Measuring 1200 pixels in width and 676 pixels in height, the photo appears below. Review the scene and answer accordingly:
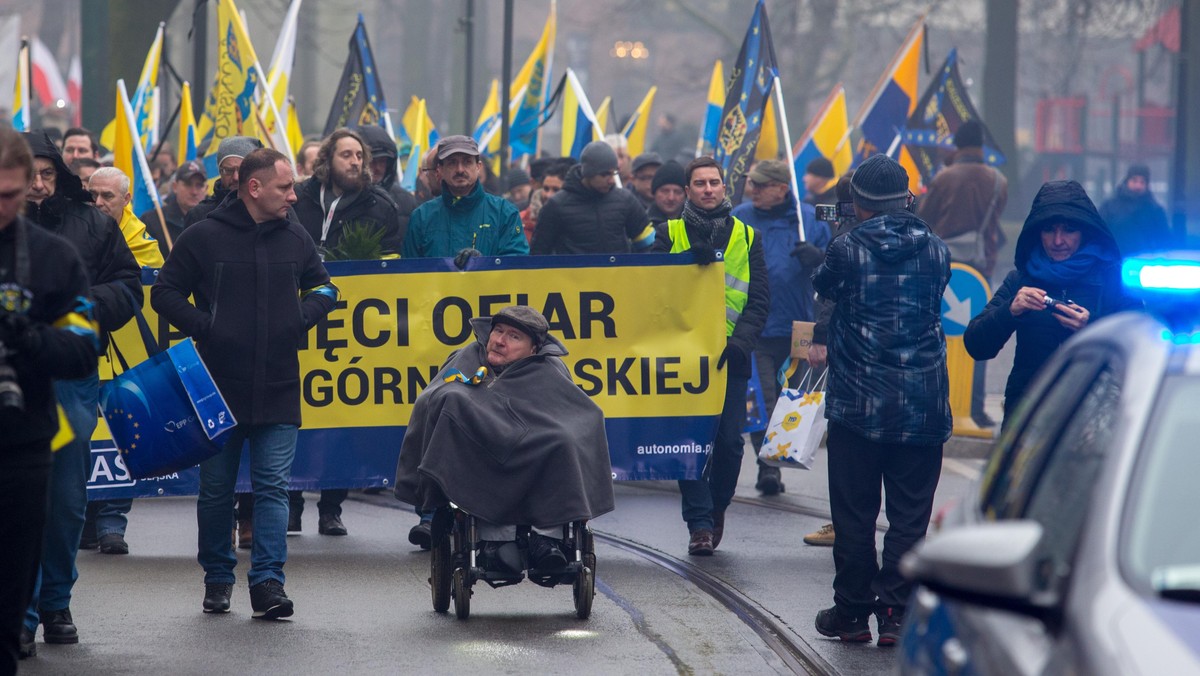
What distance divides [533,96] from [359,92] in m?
1.71

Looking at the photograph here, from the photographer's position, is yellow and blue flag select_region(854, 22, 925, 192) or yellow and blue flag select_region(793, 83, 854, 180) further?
yellow and blue flag select_region(854, 22, 925, 192)

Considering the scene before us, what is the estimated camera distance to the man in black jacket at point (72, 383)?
6664 millimetres

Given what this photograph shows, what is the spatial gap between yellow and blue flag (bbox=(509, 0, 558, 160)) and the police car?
1326 cm

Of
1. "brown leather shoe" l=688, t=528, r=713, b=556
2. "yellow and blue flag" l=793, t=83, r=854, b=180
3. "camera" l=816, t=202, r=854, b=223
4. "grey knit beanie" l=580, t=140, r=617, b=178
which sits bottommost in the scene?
"brown leather shoe" l=688, t=528, r=713, b=556

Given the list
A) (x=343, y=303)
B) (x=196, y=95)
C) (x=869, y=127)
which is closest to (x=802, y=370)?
(x=343, y=303)

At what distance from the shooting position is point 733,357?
360 inches

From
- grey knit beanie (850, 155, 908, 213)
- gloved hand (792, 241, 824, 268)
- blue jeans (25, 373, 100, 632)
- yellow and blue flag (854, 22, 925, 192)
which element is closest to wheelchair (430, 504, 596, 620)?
blue jeans (25, 373, 100, 632)

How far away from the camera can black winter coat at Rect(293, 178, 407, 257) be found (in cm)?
980

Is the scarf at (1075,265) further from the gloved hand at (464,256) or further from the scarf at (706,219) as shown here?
the gloved hand at (464,256)

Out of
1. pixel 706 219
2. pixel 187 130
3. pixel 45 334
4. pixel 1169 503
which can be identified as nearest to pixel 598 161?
pixel 706 219

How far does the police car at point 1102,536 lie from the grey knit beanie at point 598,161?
6.69 metres

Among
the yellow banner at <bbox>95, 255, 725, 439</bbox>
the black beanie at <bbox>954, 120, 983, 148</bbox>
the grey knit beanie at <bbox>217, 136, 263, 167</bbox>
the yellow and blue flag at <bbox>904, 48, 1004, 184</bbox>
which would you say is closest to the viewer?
the yellow banner at <bbox>95, 255, 725, 439</bbox>

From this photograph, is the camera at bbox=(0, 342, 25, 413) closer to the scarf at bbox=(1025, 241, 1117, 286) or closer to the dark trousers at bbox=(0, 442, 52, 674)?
the dark trousers at bbox=(0, 442, 52, 674)

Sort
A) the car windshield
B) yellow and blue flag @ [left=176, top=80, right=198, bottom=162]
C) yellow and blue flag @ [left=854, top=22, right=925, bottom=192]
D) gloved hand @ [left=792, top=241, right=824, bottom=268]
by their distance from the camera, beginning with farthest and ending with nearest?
yellow and blue flag @ [left=854, top=22, right=925, bottom=192] → yellow and blue flag @ [left=176, top=80, right=198, bottom=162] → gloved hand @ [left=792, top=241, right=824, bottom=268] → the car windshield
